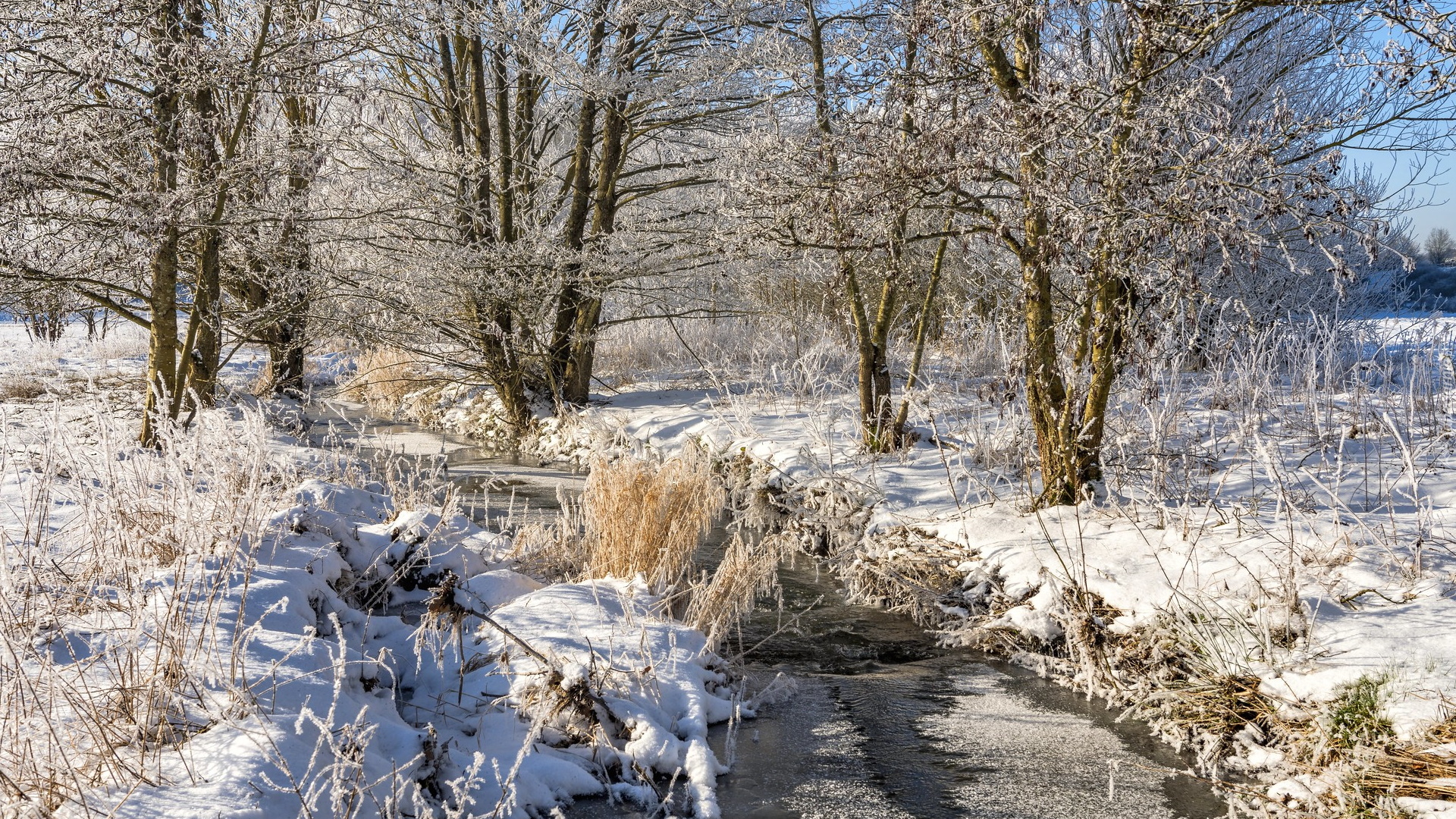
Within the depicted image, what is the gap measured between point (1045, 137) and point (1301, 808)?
290 centimetres

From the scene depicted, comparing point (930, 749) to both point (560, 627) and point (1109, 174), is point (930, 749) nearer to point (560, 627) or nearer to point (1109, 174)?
point (560, 627)

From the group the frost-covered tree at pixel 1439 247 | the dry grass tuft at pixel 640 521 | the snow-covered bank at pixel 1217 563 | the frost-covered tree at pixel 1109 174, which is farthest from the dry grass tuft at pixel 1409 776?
the frost-covered tree at pixel 1439 247

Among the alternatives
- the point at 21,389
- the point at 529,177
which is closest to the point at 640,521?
the point at 529,177

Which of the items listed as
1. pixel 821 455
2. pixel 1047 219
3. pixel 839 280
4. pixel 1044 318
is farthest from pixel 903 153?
pixel 821 455

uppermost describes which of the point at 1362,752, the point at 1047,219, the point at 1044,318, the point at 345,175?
the point at 345,175

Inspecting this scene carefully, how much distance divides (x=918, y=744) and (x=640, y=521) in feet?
6.58

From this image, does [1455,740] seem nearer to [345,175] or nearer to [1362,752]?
[1362,752]

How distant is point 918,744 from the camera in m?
3.88

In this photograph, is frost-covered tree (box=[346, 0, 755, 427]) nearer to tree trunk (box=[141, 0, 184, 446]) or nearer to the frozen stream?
tree trunk (box=[141, 0, 184, 446])

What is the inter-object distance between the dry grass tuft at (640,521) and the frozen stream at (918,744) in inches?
24.8

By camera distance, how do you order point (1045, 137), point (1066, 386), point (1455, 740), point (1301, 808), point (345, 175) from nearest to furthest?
point (1455, 740) < point (1301, 808) < point (1045, 137) < point (1066, 386) < point (345, 175)

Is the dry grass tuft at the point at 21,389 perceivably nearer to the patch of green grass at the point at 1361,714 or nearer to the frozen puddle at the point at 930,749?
the frozen puddle at the point at 930,749

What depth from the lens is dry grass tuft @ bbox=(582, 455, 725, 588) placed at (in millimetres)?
5195

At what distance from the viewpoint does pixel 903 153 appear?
205 inches
